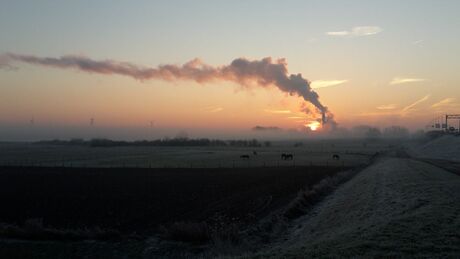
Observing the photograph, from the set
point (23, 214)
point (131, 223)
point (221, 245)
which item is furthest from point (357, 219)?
point (23, 214)

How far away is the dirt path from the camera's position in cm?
1300

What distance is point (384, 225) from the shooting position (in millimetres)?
16312

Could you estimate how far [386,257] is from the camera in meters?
11.9

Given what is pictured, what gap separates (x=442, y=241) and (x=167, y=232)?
40.9ft

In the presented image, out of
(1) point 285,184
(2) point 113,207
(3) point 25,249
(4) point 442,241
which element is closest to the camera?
(4) point 442,241

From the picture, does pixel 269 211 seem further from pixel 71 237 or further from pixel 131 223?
pixel 71 237

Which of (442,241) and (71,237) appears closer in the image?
(442,241)

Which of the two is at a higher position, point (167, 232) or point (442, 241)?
point (442, 241)

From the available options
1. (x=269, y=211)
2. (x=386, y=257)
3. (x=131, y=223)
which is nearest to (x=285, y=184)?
(x=269, y=211)

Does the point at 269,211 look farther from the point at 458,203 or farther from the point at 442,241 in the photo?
the point at 442,241

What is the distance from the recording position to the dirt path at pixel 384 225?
42.7 feet

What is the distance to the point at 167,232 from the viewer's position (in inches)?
855

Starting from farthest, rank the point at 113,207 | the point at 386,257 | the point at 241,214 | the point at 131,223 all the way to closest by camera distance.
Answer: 1. the point at 113,207
2. the point at 241,214
3. the point at 131,223
4. the point at 386,257

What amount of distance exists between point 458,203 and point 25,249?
779 inches
